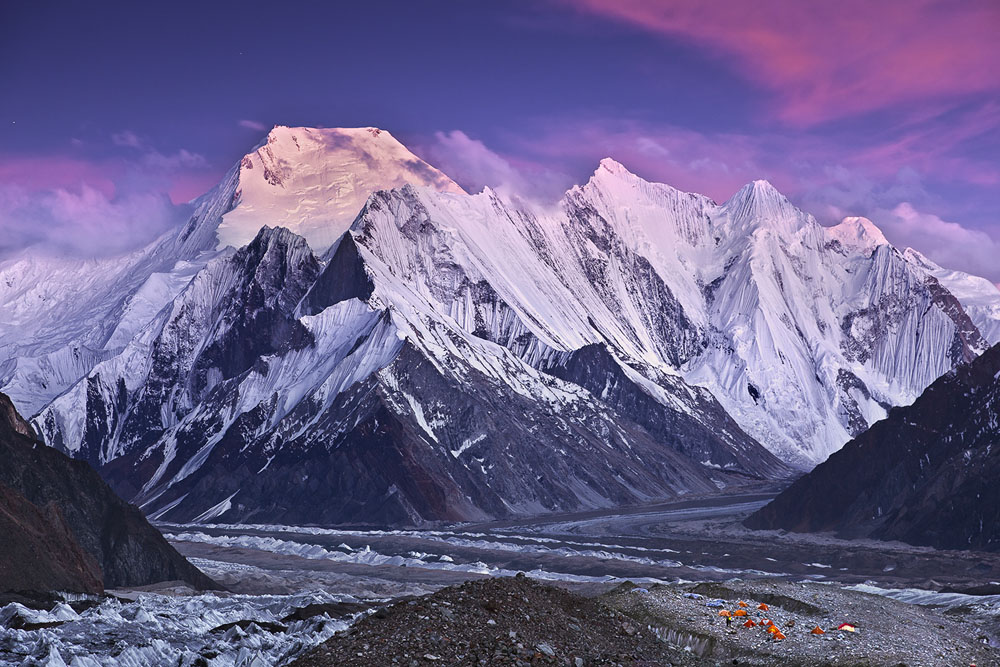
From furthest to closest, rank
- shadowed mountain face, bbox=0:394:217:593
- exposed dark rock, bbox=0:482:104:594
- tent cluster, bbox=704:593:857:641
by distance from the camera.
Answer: shadowed mountain face, bbox=0:394:217:593 < exposed dark rock, bbox=0:482:104:594 < tent cluster, bbox=704:593:857:641

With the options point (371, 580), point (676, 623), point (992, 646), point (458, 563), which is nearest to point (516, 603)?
point (676, 623)

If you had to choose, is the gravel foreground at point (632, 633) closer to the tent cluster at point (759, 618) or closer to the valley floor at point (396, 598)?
the tent cluster at point (759, 618)

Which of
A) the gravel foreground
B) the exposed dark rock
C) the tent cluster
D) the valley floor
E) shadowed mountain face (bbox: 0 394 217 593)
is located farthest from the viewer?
shadowed mountain face (bbox: 0 394 217 593)

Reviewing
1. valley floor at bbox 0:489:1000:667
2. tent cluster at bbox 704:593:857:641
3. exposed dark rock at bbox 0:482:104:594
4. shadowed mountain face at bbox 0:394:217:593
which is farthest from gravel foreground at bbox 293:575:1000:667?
shadowed mountain face at bbox 0:394:217:593

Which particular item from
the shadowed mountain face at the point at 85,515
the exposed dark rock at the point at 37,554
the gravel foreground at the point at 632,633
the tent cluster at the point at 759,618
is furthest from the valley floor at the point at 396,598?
the shadowed mountain face at the point at 85,515

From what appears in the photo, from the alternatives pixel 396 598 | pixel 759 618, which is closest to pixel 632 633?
pixel 759 618

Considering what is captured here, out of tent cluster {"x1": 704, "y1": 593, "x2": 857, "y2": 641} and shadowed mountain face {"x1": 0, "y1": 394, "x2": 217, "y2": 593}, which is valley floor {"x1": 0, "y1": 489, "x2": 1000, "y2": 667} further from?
shadowed mountain face {"x1": 0, "y1": 394, "x2": 217, "y2": 593}
